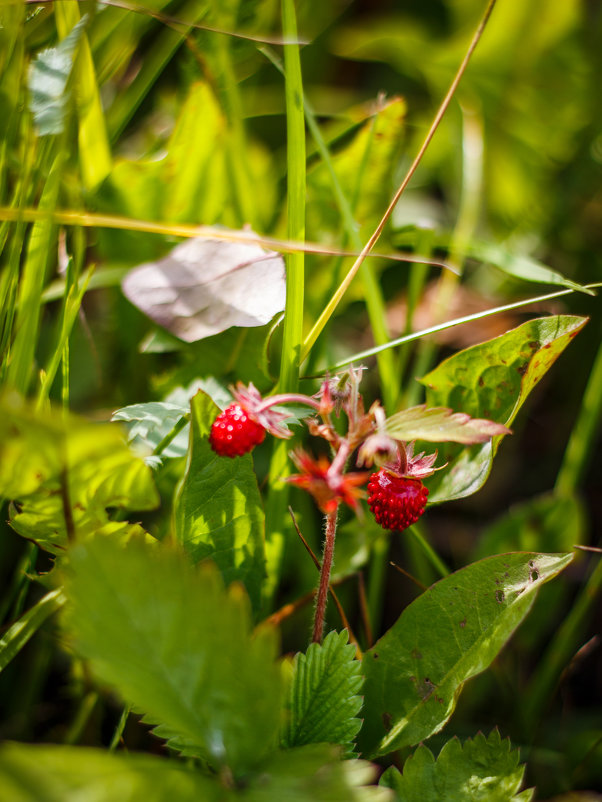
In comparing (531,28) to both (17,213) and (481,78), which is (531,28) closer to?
(481,78)

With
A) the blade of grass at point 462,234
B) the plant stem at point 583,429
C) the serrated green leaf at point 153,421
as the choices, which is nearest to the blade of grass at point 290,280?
the serrated green leaf at point 153,421

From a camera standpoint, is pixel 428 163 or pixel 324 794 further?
pixel 428 163

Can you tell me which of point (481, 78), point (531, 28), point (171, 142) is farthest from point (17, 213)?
point (531, 28)

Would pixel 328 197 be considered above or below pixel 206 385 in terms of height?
above

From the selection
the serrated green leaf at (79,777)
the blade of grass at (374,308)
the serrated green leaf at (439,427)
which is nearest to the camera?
the serrated green leaf at (79,777)

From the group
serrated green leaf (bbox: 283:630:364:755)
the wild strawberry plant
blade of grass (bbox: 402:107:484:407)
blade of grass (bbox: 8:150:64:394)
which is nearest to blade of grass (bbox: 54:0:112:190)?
the wild strawberry plant

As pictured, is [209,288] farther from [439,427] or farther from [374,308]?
[439,427]

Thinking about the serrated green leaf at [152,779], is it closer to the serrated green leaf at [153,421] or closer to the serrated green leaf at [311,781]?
the serrated green leaf at [311,781]

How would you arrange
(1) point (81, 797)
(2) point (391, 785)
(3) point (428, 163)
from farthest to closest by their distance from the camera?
(3) point (428, 163) < (2) point (391, 785) < (1) point (81, 797)
